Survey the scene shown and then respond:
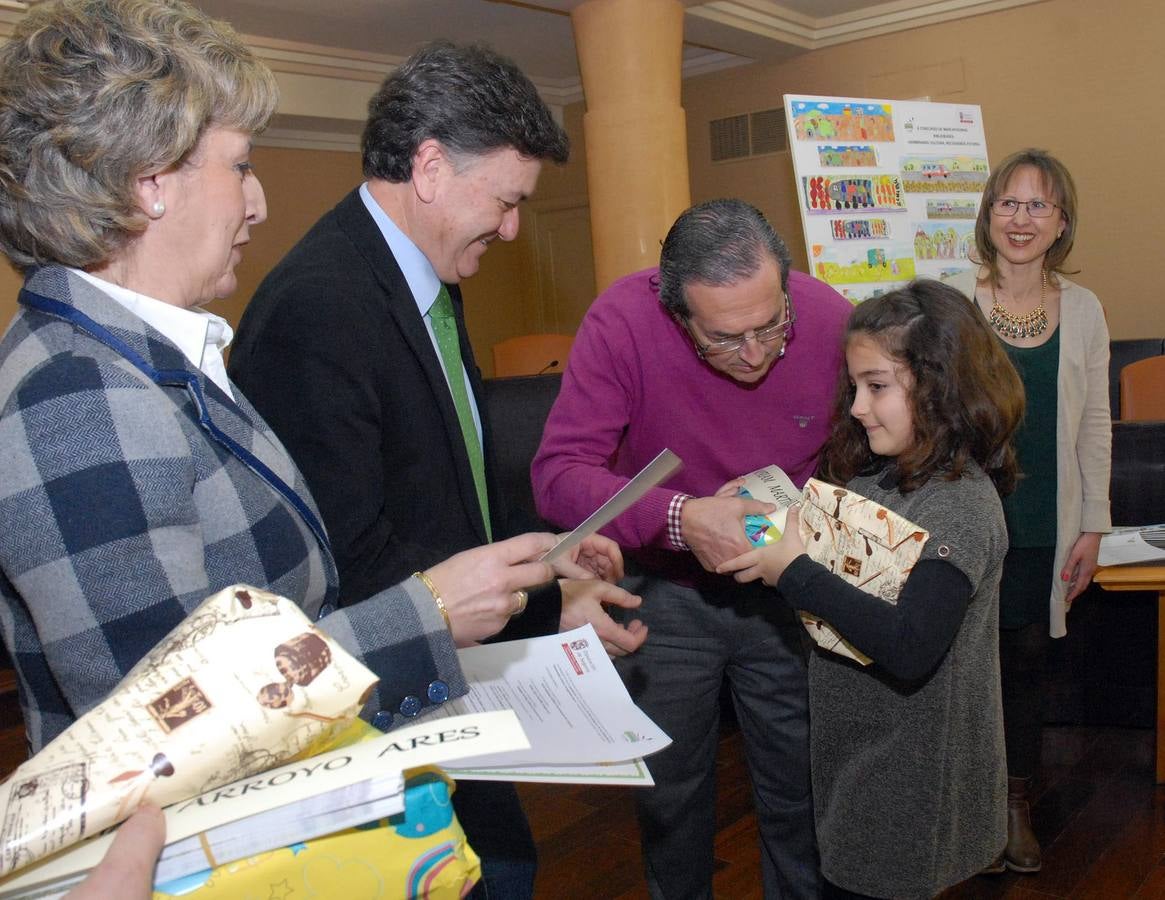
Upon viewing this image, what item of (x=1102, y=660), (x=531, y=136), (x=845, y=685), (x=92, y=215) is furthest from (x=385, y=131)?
(x=1102, y=660)

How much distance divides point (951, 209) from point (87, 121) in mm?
4060

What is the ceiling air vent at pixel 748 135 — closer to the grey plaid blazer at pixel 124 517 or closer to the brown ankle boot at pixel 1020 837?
the brown ankle boot at pixel 1020 837

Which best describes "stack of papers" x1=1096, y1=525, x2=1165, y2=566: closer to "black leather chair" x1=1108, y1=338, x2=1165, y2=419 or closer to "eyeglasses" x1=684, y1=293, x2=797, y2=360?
"eyeglasses" x1=684, y1=293, x2=797, y2=360

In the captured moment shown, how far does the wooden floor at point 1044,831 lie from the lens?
2.47 m

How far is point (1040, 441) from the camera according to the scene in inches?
97.6

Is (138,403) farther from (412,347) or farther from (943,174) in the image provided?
(943,174)

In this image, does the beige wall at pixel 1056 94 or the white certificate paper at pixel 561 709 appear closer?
the white certificate paper at pixel 561 709

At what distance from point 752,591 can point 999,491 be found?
468 millimetres

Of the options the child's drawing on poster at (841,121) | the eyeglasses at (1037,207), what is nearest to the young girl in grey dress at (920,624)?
the eyeglasses at (1037,207)

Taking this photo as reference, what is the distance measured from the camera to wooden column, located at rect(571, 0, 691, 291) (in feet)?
17.3

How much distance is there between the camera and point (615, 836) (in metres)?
2.83

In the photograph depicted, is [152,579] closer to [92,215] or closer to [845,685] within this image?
[92,215]

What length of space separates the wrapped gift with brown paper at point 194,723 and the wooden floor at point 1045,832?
6.76 feet

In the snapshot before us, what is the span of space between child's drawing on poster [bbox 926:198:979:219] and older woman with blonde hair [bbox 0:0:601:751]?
3.73m
